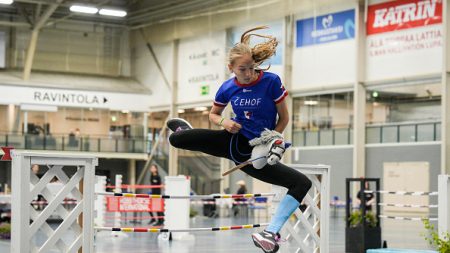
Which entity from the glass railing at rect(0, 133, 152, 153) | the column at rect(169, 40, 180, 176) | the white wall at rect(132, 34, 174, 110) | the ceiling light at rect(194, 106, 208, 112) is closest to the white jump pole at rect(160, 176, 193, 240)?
the ceiling light at rect(194, 106, 208, 112)

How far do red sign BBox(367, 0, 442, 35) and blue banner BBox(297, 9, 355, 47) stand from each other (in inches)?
40.4

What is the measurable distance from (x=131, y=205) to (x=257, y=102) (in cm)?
1424

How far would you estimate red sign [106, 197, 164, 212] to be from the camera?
2006 cm

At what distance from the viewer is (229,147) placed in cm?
655

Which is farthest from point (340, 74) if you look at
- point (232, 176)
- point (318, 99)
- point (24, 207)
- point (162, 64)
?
point (24, 207)

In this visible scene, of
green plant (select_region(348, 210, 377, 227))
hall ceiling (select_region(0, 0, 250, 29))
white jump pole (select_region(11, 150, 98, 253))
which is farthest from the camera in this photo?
hall ceiling (select_region(0, 0, 250, 29))

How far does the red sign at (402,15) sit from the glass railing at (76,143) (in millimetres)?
18304

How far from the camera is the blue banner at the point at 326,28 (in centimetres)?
3544

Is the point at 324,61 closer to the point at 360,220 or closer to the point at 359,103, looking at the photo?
the point at 359,103

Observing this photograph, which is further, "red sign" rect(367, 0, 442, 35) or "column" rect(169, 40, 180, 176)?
"column" rect(169, 40, 180, 176)

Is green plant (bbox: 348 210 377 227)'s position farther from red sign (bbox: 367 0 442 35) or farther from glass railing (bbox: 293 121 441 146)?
red sign (bbox: 367 0 442 35)

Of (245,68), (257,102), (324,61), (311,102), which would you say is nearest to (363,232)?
(257,102)

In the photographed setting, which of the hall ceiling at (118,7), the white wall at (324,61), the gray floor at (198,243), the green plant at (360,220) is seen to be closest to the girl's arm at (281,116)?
the gray floor at (198,243)

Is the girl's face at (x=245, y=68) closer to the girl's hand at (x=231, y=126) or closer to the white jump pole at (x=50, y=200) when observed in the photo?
the girl's hand at (x=231, y=126)
